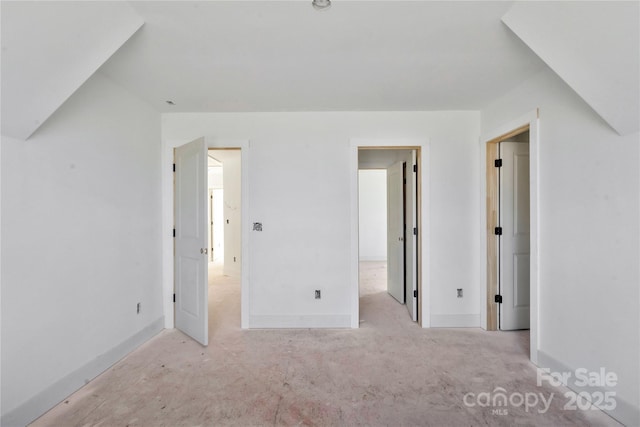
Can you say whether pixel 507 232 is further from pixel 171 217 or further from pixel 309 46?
pixel 171 217

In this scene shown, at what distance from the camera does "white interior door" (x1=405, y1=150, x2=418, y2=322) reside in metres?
3.28

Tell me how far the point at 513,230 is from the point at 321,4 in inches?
112

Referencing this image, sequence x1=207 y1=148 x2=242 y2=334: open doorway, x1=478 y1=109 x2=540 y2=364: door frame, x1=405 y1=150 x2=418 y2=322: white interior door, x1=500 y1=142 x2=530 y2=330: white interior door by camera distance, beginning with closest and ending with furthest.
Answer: x1=478 y1=109 x2=540 y2=364: door frame < x1=500 y1=142 x2=530 y2=330: white interior door < x1=405 y1=150 x2=418 y2=322: white interior door < x1=207 y1=148 x2=242 y2=334: open doorway

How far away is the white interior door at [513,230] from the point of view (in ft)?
9.85

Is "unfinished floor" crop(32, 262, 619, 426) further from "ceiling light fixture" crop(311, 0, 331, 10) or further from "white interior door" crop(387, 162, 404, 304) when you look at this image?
"ceiling light fixture" crop(311, 0, 331, 10)

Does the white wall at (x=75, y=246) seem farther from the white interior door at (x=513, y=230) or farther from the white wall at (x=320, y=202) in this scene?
the white interior door at (x=513, y=230)

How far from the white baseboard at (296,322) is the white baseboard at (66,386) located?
1.11 meters

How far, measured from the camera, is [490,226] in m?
3.02

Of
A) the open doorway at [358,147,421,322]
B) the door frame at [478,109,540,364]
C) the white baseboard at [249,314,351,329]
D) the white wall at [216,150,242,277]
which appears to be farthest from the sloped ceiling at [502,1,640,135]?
the white wall at [216,150,242,277]

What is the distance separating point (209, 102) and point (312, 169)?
1.25m

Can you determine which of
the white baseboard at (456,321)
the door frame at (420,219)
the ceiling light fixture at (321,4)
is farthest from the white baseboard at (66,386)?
the white baseboard at (456,321)

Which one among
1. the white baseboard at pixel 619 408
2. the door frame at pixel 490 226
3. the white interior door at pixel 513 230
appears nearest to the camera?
the white baseboard at pixel 619 408

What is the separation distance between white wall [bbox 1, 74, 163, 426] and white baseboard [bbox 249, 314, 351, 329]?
3.49 ft

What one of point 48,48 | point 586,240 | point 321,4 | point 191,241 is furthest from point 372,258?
point 48,48
